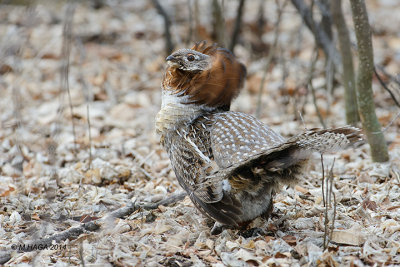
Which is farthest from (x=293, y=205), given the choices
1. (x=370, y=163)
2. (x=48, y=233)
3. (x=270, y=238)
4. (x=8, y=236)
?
(x=8, y=236)

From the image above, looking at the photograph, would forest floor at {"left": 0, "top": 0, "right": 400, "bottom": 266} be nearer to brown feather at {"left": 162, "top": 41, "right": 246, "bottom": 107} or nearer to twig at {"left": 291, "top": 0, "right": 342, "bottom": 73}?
twig at {"left": 291, "top": 0, "right": 342, "bottom": 73}

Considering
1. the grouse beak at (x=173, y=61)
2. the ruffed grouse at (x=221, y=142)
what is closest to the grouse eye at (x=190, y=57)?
→ the ruffed grouse at (x=221, y=142)

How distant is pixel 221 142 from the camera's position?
4180mm

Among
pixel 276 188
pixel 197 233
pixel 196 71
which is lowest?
pixel 197 233

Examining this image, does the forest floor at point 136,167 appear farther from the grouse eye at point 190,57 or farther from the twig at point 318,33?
the grouse eye at point 190,57

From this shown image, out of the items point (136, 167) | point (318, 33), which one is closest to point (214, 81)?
point (136, 167)

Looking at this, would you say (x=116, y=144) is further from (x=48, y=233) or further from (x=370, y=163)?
(x=370, y=163)

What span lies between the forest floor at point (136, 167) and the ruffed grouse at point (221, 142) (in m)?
0.28

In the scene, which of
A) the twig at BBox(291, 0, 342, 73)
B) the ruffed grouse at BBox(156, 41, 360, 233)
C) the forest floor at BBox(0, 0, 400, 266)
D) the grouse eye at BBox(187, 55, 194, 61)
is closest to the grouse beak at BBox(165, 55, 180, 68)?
the ruffed grouse at BBox(156, 41, 360, 233)

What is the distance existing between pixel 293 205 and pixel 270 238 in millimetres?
822

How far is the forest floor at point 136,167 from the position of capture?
3.85 m

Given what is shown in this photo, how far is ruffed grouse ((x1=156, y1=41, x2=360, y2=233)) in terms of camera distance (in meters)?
3.57

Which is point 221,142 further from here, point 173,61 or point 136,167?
point 136,167

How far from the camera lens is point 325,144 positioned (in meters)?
3.49
